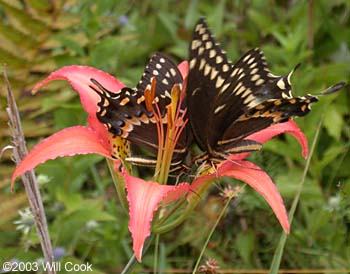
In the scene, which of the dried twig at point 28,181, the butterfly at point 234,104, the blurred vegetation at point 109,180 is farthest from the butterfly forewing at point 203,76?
the blurred vegetation at point 109,180

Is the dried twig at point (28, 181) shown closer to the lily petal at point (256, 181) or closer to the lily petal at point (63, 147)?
the lily petal at point (63, 147)

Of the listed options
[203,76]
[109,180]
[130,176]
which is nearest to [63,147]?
[130,176]

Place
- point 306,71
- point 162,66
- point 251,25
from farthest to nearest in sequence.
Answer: point 251,25
point 306,71
point 162,66

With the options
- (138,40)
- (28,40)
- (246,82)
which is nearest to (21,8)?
(28,40)

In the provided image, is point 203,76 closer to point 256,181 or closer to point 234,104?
point 234,104

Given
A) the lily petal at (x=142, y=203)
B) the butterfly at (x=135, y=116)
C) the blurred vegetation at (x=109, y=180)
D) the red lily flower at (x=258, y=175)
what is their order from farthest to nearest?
1. the blurred vegetation at (x=109, y=180)
2. the butterfly at (x=135, y=116)
3. the red lily flower at (x=258, y=175)
4. the lily petal at (x=142, y=203)

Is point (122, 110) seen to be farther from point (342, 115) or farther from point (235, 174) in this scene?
point (342, 115)
